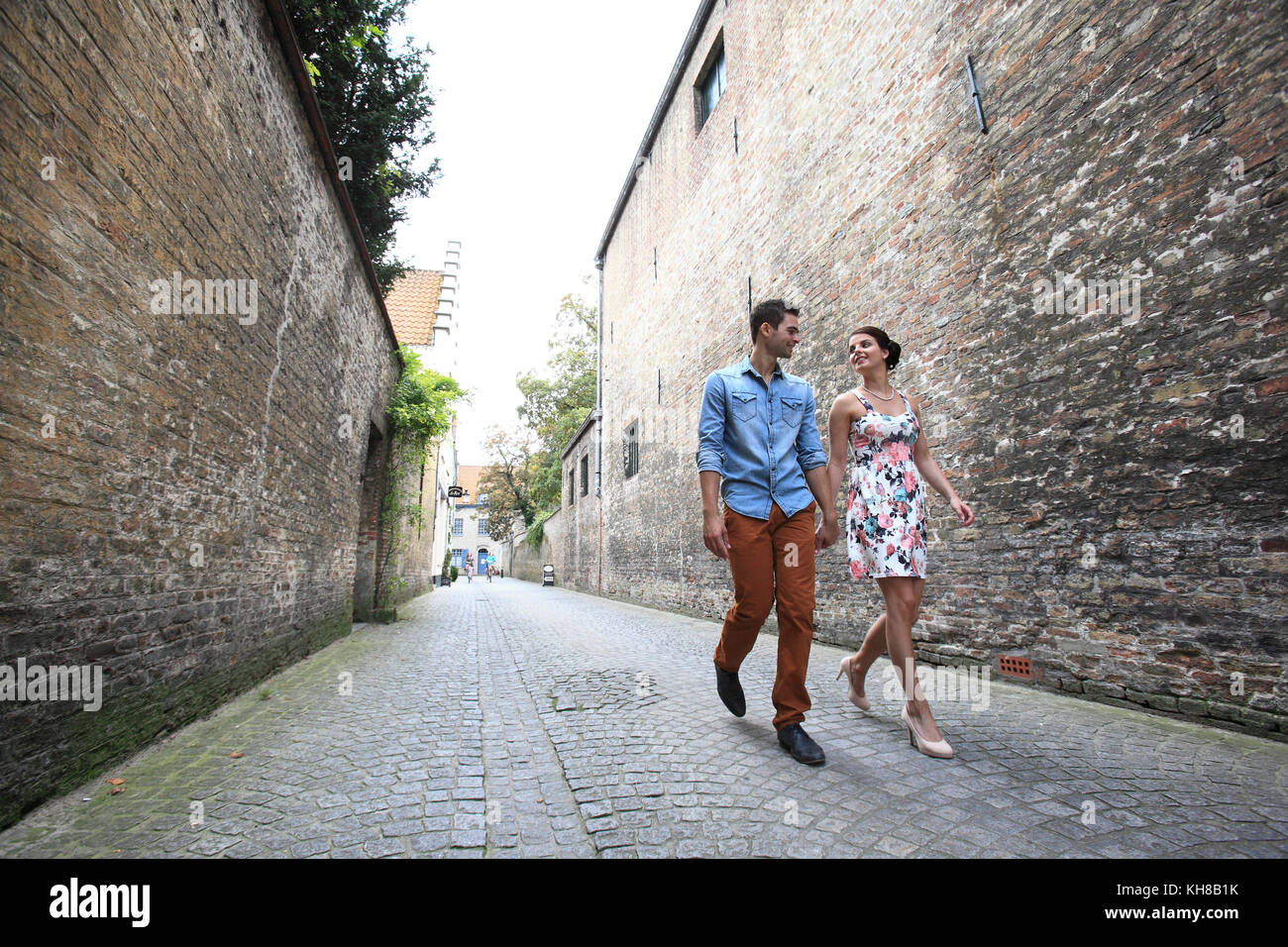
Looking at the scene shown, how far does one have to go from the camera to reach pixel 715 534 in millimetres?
2529

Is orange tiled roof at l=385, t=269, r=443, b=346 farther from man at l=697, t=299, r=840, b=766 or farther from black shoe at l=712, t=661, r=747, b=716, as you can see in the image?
black shoe at l=712, t=661, r=747, b=716

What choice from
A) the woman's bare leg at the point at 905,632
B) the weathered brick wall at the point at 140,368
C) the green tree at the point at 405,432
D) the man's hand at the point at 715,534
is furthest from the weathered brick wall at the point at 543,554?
the woman's bare leg at the point at 905,632

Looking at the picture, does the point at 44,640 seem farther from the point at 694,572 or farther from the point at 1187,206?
the point at 694,572

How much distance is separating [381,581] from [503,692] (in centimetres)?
564

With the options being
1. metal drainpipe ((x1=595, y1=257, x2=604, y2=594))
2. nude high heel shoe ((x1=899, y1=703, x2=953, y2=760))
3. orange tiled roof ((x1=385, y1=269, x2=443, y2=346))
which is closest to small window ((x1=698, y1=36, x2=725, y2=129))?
metal drainpipe ((x1=595, y1=257, x2=604, y2=594))

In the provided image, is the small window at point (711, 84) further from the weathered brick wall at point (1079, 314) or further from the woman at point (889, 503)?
the woman at point (889, 503)

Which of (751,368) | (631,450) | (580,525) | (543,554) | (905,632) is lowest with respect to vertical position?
(543,554)

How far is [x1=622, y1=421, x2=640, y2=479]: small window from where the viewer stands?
1361cm

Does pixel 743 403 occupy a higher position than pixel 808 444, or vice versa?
pixel 743 403

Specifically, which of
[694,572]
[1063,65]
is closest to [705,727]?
[1063,65]

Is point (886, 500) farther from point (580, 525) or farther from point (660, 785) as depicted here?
point (580, 525)

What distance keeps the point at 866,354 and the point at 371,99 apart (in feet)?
24.8

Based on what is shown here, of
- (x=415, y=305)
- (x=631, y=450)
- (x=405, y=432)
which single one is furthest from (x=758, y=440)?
(x=415, y=305)

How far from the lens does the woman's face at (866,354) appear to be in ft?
9.21
